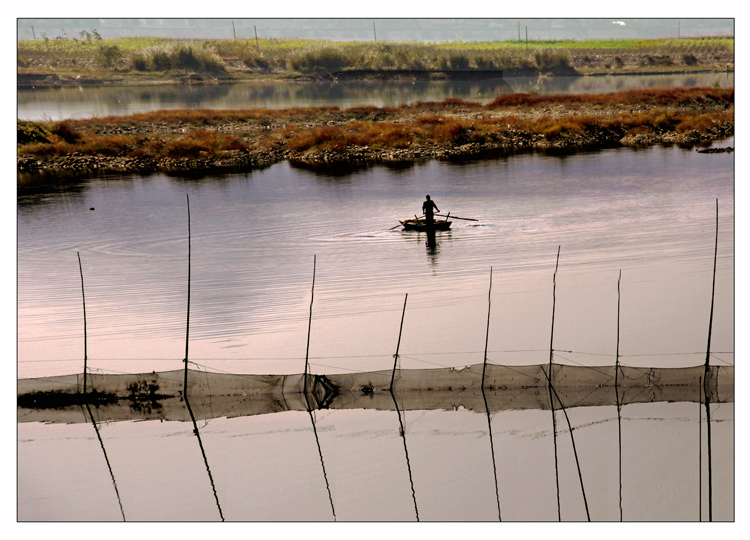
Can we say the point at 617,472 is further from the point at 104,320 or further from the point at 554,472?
the point at 104,320

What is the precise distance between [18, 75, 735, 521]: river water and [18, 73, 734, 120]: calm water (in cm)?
229

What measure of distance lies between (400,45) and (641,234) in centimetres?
578

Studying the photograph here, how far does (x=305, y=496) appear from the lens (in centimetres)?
616

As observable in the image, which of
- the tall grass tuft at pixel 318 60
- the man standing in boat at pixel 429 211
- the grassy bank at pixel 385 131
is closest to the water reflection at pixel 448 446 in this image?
the tall grass tuft at pixel 318 60

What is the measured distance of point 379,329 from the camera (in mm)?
9242

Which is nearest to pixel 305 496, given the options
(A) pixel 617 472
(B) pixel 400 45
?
(A) pixel 617 472

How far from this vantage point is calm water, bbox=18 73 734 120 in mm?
14766

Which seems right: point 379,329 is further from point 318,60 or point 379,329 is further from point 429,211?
point 318,60

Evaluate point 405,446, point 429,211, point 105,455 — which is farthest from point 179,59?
point 405,446

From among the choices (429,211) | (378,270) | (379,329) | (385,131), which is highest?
(385,131)

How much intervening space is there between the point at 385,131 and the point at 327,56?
1170cm

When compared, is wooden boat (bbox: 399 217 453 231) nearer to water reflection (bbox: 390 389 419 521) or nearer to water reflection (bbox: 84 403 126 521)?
water reflection (bbox: 390 389 419 521)

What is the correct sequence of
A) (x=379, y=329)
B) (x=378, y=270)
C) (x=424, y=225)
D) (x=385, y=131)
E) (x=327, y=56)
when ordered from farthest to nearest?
1. (x=385, y=131)
2. (x=424, y=225)
3. (x=327, y=56)
4. (x=378, y=270)
5. (x=379, y=329)

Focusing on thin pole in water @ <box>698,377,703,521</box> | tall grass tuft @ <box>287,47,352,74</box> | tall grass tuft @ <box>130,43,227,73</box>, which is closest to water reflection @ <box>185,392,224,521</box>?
thin pole in water @ <box>698,377,703,521</box>
